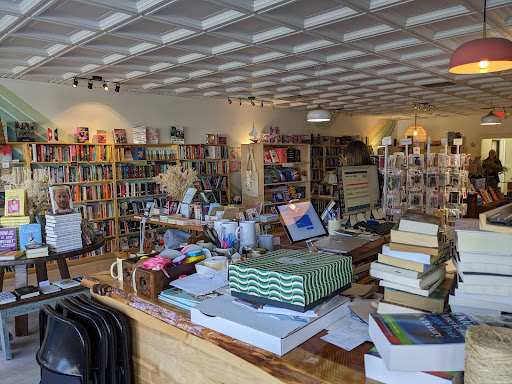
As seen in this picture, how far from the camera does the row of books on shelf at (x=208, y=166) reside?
27.4ft

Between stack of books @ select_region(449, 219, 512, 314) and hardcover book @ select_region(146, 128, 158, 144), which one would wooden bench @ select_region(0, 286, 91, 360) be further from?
hardcover book @ select_region(146, 128, 158, 144)

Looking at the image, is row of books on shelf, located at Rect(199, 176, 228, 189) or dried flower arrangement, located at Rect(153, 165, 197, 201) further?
row of books on shelf, located at Rect(199, 176, 228, 189)

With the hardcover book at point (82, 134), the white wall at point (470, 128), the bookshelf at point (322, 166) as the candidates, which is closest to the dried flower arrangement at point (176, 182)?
the hardcover book at point (82, 134)

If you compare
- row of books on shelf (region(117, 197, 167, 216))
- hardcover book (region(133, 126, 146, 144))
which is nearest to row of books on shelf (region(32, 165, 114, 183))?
row of books on shelf (region(117, 197, 167, 216))

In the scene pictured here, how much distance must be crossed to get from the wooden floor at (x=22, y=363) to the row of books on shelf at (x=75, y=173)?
3.21 meters

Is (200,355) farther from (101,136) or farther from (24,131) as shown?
(101,136)

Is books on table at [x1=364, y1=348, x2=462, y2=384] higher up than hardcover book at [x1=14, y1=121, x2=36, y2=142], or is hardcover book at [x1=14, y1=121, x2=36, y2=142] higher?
hardcover book at [x1=14, y1=121, x2=36, y2=142]

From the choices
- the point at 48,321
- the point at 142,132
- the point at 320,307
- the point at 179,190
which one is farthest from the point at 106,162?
the point at 320,307

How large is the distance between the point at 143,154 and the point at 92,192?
1178 mm

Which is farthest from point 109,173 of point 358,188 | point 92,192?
point 358,188

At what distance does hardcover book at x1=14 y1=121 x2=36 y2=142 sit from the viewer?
6258 mm

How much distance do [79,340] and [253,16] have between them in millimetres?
3170

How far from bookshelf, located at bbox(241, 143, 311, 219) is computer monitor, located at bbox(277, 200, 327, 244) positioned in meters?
5.23

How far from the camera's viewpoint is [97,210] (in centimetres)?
711
